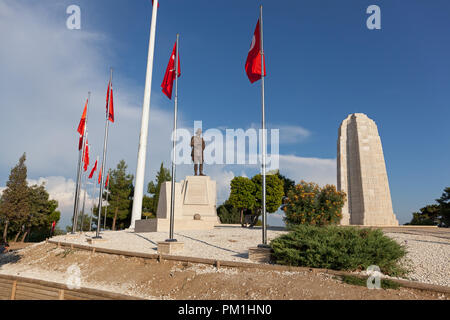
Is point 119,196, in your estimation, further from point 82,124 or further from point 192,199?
point 82,124

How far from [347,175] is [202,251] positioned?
16.8 meters

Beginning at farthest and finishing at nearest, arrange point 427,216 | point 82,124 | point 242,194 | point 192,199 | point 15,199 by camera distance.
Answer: point 427,216, point 15,199, point 242,194, point 192,199, point 82,124

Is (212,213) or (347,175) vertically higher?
(347,175)

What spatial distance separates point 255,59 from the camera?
11.9 m

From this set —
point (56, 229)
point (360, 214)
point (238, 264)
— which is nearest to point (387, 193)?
point (360, 214)

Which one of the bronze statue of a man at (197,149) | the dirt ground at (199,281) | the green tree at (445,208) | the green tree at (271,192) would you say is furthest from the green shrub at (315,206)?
the green tree at (445,208)

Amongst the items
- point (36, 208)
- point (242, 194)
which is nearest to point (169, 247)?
point (242, 194)

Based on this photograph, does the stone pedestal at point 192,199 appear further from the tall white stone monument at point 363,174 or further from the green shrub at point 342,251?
the green shrub at point 342,251

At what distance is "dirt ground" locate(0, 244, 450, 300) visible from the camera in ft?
21.2

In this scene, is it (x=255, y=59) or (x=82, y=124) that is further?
(x=82, y=124)

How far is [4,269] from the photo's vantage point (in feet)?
46.1

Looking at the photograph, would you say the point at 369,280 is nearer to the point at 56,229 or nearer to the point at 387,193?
the point at 387,193

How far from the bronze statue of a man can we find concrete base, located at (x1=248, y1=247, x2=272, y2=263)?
21.8 metres

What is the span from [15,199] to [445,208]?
54.4 meters
